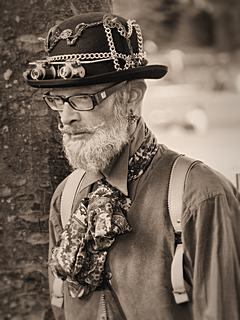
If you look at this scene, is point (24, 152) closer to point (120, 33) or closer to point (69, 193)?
point (69, 193)

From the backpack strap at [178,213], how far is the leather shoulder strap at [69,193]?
1.20ft

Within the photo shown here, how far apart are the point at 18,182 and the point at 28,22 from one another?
60 cm

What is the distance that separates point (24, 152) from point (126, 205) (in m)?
0.78

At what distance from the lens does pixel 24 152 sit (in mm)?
2998

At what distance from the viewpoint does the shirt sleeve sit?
214cm

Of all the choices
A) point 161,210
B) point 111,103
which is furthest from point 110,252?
point 111,103

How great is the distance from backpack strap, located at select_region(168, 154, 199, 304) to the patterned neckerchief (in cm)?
12

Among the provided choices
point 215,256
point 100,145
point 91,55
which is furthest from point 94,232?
point 91,55

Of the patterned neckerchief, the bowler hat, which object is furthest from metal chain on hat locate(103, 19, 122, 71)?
the patterned neckerchief

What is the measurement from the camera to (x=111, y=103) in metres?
2.27

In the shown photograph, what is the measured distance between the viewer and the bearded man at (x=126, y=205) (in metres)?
Answer: 2.16

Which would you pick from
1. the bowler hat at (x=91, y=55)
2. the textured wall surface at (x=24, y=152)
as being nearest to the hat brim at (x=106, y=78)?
the bowler hat at (x=91, y=55)

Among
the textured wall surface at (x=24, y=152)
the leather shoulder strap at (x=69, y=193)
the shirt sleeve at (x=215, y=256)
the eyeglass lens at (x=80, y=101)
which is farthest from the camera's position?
the textured wall surface at (x=24, y=152)

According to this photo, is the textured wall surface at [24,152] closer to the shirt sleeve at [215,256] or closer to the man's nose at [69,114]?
the man's nose at [69,114]
